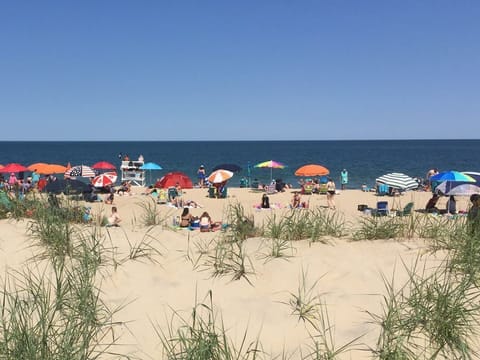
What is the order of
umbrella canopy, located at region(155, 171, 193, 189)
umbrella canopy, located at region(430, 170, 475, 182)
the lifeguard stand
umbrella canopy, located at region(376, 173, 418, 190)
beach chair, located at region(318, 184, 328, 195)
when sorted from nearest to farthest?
umbrella canopy, located at region(430, 170, 475, 182), umbrella canopy, located at region(376, 173, 418, 190), umbrella canopy, located at region(155, 171, 193, 189), beach chair, located at region(318, 184, 328, 195), the lifeguard stand

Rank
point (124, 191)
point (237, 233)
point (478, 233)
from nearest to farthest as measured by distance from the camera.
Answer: point (478, 233)
point (237, 233)
point (124, 191)

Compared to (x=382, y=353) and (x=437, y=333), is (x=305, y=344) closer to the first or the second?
(x=382, y=353)

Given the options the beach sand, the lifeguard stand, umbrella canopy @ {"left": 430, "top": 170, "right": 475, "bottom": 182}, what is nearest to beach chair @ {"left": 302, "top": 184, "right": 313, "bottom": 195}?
umbrella canopy @ {"left": 430, "top": 170, "right": 475, "bottom": 182}

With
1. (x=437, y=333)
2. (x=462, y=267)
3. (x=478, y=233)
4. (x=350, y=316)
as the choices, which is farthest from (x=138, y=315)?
(x=478, y=233)

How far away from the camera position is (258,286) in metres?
3.54

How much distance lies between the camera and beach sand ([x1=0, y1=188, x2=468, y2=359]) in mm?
2814

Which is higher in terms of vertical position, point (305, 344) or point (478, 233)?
point (478, 233)

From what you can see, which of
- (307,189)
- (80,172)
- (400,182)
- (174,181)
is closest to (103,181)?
(174,181)

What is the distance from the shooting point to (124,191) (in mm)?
21766

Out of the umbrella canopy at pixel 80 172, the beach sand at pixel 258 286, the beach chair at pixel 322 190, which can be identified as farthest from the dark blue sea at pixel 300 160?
the beach sand at pixel 258 286

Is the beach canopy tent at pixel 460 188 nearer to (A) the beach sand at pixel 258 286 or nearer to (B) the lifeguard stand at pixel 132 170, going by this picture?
(A) the beach sand at pixel 258 286

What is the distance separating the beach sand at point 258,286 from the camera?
2.81m

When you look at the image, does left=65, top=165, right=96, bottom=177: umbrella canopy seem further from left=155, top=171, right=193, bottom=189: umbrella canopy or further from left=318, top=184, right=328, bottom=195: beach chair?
left=318, top=184, right=328, bottom=195: beach chair

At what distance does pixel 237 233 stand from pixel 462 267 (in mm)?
2559
